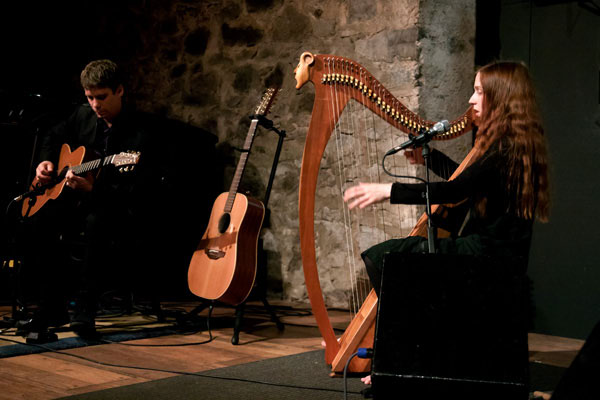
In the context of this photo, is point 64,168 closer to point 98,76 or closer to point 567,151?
point 98,76

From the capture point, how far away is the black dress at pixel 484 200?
2.35 meters

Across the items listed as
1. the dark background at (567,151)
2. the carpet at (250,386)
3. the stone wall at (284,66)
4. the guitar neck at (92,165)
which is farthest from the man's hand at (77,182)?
the dark background at (567,151)

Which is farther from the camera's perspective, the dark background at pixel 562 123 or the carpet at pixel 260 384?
the dark background at pixel 562 123

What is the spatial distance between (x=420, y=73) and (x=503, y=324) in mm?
2404

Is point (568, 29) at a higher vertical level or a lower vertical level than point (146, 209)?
higher

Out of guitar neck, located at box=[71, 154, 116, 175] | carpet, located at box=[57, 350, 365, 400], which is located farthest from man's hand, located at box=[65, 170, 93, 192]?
carpet, located at box=[57, 350, 365, 400]

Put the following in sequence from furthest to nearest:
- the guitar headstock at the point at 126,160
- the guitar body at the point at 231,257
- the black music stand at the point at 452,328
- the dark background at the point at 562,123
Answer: the dark background at the point at 562,123 < the guitar body at the point at 231,257 < the guitar headstock at the point at 126,160 < the black music stand at the point at 452,328

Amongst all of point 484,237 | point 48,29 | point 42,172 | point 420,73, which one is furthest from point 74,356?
point 48,29

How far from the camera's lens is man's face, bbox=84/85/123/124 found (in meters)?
A: 3.46

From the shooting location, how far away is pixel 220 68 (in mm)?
5117

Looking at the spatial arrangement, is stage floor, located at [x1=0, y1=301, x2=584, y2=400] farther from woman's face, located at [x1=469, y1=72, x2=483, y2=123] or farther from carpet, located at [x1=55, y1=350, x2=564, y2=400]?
woman's face, located at [x1=469, y1=72, x2=483, y2=123]

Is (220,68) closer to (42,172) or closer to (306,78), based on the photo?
(42,172)

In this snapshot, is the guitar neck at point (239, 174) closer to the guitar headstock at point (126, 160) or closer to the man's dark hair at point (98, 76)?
the guitar headstock at point (126, 160)

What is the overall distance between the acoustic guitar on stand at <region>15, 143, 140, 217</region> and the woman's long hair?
5.62 feet
